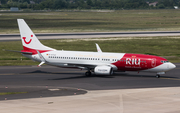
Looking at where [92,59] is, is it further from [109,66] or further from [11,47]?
[11,47]

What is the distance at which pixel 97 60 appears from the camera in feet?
165

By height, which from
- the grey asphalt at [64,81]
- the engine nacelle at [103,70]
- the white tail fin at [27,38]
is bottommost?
the grey asphalt at [64,81]

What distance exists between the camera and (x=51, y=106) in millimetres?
30969

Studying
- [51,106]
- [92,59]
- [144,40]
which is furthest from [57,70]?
[144,40]

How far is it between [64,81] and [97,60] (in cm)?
719

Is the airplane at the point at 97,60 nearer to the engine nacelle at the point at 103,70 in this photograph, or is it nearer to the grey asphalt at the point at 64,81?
the engine nacelle at the point at 103,70

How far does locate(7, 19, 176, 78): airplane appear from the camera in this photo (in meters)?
48.2

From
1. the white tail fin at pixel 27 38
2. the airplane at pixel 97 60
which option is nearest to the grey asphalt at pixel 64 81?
the airplane at pixel 97 60

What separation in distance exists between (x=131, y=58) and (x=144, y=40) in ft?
160

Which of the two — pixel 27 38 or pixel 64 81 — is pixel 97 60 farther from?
pixel 27 38

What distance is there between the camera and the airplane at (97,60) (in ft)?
158

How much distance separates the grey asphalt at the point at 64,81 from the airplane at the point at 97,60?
162 cm

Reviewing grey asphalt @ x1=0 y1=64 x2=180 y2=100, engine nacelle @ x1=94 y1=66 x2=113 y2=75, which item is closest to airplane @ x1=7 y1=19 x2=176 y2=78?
engine nacelle @ x1=94 y1=66 x2=113 y2=75

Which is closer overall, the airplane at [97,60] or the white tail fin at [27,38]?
the airplane at [97,60]
